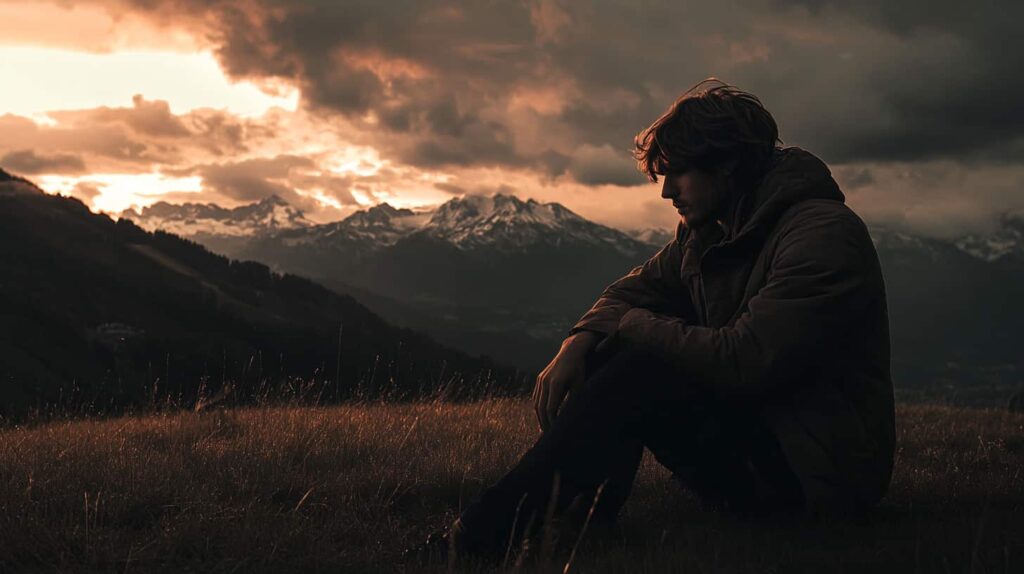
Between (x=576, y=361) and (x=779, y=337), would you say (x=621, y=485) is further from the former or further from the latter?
(x=779, y=337)

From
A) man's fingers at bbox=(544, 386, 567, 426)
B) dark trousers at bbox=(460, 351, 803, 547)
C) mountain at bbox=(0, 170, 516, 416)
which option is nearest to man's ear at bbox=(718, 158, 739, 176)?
dark trousers at bbox=(460, 351, 803, 547)

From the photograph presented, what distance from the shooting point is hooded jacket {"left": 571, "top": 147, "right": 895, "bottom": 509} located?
380 cm

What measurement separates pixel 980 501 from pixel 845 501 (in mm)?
1875

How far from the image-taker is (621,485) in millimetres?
4211

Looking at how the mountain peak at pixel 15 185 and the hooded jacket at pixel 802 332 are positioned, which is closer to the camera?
the hooded jacket at pixel 802 332

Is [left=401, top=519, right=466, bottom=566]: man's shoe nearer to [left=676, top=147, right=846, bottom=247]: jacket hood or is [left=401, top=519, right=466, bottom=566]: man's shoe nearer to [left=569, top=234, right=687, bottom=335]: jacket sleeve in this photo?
[left=569, top=234, right=687, bottom=335]: jacket sleeve

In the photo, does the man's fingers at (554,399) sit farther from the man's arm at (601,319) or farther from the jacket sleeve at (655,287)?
the jacket sleeve at (655,287)

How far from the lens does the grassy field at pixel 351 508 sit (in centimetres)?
406

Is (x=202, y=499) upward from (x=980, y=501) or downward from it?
downward

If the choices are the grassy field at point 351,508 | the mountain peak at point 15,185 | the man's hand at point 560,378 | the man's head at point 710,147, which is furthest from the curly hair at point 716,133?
the mountain peak at point 15,185

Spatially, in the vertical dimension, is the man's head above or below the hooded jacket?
above

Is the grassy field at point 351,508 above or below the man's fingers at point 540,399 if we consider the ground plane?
below

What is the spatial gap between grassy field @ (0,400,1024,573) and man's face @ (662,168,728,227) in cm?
174

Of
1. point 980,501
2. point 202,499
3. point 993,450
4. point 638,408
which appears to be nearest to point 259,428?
point 202,499
